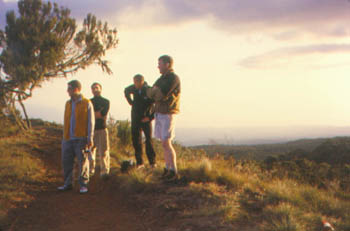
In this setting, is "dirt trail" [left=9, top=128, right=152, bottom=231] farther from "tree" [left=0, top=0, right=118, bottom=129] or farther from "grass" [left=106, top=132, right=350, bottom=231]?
"tree" [left=0, top=0, right=118, bottom=129]

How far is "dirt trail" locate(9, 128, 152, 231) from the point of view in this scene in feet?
15.9

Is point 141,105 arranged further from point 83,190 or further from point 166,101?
point 83,190

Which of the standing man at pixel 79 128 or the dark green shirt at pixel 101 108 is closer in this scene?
the standing man at pixel 79 128

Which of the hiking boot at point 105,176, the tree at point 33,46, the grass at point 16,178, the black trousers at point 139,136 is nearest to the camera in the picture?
the grass at point 16,178

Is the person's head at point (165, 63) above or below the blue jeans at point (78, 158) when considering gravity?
above

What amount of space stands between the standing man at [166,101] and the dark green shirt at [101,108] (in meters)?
1.97

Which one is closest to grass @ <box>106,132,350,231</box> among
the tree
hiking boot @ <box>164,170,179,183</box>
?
hiking boot @ <box>164,170,179,183</box>

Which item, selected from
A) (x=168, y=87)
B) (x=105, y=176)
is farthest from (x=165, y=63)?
(x=105, y=176)

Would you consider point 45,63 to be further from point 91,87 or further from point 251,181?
point 251,181

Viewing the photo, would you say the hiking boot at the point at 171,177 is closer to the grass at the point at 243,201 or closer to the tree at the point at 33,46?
the grass at the point at 243,201

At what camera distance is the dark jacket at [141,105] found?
7281mm

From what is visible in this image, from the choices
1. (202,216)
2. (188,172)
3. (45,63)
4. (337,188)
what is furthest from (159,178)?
(45,63)

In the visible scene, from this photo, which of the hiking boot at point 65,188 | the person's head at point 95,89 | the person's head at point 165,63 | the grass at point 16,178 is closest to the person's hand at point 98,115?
the person's head at point 95,89

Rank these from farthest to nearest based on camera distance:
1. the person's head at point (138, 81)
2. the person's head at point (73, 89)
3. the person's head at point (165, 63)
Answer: the person's head at point (138, 81) < the person's head at point (73, 89) < the person's head at point (165, 63)
